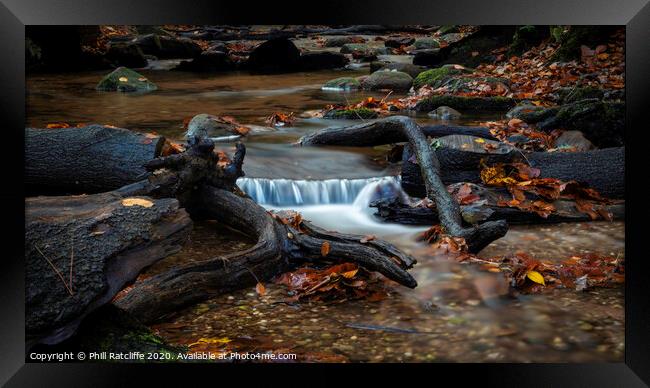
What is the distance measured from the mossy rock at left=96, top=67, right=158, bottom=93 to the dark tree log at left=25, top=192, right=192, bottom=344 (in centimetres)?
95

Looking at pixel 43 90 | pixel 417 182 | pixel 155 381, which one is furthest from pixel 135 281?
pixel 417 182

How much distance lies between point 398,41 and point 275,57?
829mm

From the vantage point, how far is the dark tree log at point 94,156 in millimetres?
3867

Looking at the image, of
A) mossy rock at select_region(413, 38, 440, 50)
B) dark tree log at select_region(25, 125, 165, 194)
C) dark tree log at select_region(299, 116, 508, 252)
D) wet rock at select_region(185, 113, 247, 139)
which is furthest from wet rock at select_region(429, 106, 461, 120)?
dark tree log at select_region(25, 125, 165, 194)

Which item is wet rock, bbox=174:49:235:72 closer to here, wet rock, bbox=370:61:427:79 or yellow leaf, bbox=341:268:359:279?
wet rock, bbox=370:61:427:79

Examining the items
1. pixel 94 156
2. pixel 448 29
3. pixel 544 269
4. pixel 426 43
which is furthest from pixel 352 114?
pixel 94 156

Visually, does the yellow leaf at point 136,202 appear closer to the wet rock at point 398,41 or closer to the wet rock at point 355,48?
the wet rock at point 355,48

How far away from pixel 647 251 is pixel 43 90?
3.84 meters

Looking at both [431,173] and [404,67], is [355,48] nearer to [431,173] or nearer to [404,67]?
[404,67]

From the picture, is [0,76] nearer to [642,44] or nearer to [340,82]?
[340,82]

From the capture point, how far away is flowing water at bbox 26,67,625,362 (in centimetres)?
317

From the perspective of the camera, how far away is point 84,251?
112 inches

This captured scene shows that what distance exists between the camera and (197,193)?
4.02 m

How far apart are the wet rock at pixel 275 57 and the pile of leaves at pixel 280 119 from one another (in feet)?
1.12
